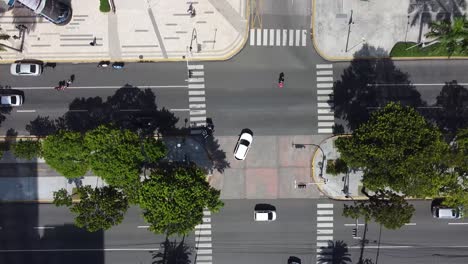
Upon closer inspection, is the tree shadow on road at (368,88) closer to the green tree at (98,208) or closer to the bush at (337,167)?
the bush at (337,167)

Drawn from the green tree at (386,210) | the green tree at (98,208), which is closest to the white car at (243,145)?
the green tree at (386,210)

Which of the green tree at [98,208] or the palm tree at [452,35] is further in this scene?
the green tree at [98,208]

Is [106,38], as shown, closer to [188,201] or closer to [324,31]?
[188,201]

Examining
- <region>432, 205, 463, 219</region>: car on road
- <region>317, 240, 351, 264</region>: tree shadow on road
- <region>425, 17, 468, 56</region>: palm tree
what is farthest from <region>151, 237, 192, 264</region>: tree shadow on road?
<region>425, 17, 468, 56</region>: palm tree

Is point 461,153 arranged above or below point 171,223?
above

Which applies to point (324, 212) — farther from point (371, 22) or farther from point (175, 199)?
point (371, 22)

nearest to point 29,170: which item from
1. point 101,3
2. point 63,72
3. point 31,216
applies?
point 31,216
